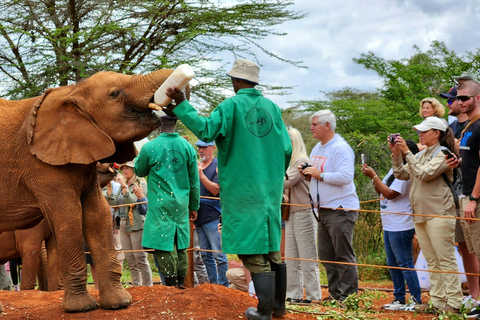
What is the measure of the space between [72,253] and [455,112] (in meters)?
4.73

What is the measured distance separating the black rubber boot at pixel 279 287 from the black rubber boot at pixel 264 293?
23 cm

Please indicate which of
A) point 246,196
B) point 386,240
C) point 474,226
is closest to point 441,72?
point 386,240

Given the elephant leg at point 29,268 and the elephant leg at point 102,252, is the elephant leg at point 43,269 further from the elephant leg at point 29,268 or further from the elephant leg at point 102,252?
the elephant leg at point 102,252

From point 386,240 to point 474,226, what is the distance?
1495mm

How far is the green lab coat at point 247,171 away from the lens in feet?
16.1

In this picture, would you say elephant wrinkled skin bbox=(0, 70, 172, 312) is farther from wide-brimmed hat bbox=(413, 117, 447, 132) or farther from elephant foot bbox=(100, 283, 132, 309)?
wide-brimmed hat bbox=(413, 117, 447, 132)

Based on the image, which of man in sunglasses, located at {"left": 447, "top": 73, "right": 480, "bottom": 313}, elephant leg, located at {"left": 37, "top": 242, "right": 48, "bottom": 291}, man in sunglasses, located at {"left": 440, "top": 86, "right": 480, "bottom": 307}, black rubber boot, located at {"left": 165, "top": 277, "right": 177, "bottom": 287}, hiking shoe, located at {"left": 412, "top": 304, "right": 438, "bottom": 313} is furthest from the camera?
elephant leg, located at {"left": 37, "top": 242, "right": 48, "bottom": 291}

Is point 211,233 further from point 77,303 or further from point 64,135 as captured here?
point 64,135

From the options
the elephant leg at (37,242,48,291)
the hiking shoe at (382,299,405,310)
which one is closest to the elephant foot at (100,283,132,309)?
the elephant leg at (37,242,48,291)

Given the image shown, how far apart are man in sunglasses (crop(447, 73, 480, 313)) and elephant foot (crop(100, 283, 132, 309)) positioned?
333 centimetres

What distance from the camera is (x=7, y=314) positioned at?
559 cm

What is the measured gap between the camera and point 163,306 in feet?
17.2

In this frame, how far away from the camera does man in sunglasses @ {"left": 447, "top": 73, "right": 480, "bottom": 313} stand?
6.20 m

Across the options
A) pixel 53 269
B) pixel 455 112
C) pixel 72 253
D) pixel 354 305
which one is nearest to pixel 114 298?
pixel 72 253
